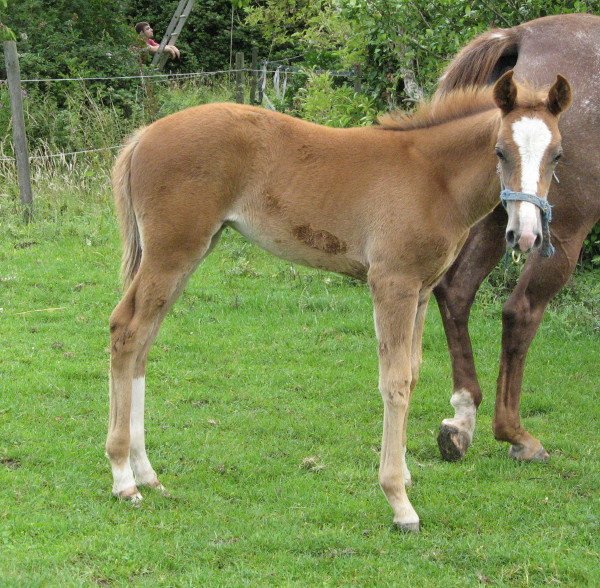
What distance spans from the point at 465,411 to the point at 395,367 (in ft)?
3.95

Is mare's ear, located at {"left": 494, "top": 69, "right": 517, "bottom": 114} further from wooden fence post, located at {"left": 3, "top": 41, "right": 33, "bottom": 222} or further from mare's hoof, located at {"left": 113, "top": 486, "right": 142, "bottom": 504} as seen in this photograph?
wooden fence post, located at {"left": 3, "top": 41, "right": 33, "bottom": 222}

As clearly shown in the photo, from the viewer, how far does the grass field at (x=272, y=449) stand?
3.58 meters

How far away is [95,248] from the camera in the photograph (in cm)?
876

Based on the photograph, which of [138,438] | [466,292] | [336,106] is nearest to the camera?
[138,438]

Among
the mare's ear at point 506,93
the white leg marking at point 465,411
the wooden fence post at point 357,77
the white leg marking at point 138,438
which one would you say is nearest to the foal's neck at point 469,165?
the mare's ear at point 506,93

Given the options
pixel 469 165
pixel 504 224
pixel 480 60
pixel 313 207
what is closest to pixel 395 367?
pixel 313 207

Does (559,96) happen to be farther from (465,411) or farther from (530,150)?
(465,411)

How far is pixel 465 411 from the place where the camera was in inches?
193

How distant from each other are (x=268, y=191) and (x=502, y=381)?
6.23ft

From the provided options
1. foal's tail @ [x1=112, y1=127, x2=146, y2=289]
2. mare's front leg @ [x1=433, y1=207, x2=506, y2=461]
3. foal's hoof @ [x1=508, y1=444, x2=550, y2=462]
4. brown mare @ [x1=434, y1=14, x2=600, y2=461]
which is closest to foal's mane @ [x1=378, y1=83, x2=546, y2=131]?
brown mare @ [x1=434, y1=14, x2=600, y2=461]

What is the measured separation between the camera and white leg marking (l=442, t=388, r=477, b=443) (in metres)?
4.83

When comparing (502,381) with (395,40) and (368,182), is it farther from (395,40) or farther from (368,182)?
(395,40)

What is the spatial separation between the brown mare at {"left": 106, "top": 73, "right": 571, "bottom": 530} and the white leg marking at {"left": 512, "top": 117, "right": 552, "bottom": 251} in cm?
23

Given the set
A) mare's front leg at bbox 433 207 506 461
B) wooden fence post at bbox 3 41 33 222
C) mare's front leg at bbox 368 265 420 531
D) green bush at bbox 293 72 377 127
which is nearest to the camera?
mare's front leg at bbox 368 265 420 531
